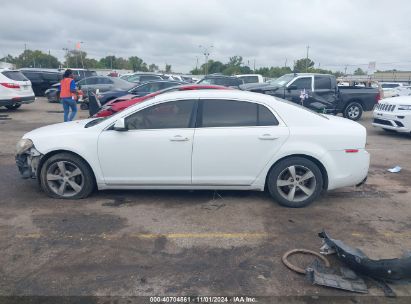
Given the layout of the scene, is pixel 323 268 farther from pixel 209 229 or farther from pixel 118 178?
pixel 118 178

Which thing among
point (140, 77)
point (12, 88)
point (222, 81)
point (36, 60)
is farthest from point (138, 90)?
point (36, 60)

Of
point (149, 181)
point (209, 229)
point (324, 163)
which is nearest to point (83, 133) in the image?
point (149, 181)

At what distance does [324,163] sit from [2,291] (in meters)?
3.88

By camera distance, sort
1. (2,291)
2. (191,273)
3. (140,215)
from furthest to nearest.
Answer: (140,215)
(191,273)
(2,291)

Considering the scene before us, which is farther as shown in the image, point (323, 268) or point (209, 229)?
point (209, 229)

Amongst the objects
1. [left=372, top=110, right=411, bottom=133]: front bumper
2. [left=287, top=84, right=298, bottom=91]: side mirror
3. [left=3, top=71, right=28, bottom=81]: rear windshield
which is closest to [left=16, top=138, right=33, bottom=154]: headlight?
[left=372, top=110, right=411, bottom=133]: front bumper

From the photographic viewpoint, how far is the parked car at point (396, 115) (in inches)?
409

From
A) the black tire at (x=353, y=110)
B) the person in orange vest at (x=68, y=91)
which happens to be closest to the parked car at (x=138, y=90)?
the person in orange vest at (x=68, y=91)

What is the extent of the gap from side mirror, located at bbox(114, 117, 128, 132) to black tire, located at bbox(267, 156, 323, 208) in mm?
2031

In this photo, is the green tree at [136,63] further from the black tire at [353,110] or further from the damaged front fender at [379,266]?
the damaged front fender at [379,266]

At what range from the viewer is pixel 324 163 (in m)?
4.94

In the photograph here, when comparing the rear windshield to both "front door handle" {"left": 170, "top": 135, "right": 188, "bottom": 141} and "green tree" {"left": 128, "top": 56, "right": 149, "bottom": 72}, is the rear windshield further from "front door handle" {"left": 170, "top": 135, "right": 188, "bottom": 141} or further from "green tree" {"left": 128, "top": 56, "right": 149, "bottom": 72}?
"green tree" {"left": 128, "top": 56, "right": 149, "bottom": 72}

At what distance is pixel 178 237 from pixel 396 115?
29.0 ft

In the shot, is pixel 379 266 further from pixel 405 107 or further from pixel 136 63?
pixel 136 63
